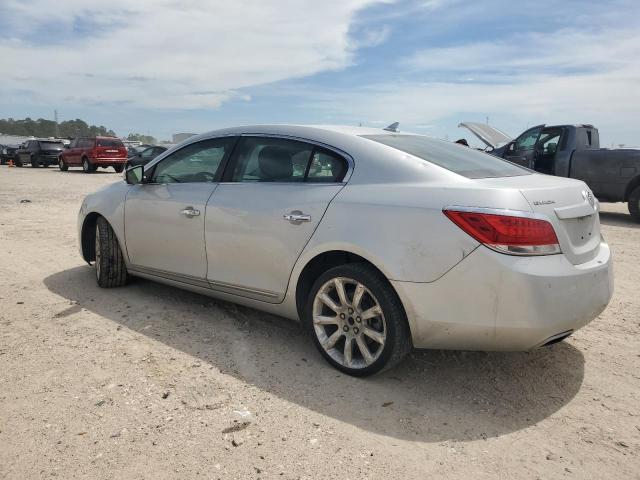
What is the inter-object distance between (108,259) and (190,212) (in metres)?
1.31

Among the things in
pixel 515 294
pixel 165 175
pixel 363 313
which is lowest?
pixel 363 313

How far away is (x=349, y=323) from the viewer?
3.25 m

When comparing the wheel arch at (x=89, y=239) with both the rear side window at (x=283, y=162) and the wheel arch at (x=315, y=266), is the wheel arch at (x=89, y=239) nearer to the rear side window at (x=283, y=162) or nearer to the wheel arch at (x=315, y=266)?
the rear side window at (x=283, y=162)

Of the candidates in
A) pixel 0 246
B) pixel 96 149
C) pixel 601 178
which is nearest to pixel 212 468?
pixel 0 246

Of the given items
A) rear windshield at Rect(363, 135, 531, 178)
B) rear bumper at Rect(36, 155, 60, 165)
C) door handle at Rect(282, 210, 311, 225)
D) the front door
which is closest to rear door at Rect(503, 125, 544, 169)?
rear windshield at Rect(363, 135, 531, 178)

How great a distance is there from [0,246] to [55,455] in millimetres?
5443

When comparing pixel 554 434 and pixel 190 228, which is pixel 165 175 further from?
pixel 554 434

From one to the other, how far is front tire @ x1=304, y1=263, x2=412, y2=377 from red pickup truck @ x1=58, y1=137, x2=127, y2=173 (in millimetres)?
24680

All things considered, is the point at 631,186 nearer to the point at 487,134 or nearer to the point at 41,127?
the point at 487,134

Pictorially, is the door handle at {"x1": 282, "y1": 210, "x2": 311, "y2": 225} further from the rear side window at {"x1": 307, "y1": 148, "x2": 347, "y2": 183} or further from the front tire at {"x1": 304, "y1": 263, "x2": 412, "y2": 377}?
the front tire at {"x1": 304, "y1": 263, "x2": 412, "y2": 377}

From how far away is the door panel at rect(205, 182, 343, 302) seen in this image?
3.40 meters

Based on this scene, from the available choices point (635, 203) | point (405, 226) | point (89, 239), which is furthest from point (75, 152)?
point (405, 226)

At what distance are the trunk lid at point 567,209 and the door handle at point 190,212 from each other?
2.14 meters

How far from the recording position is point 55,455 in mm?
2443
